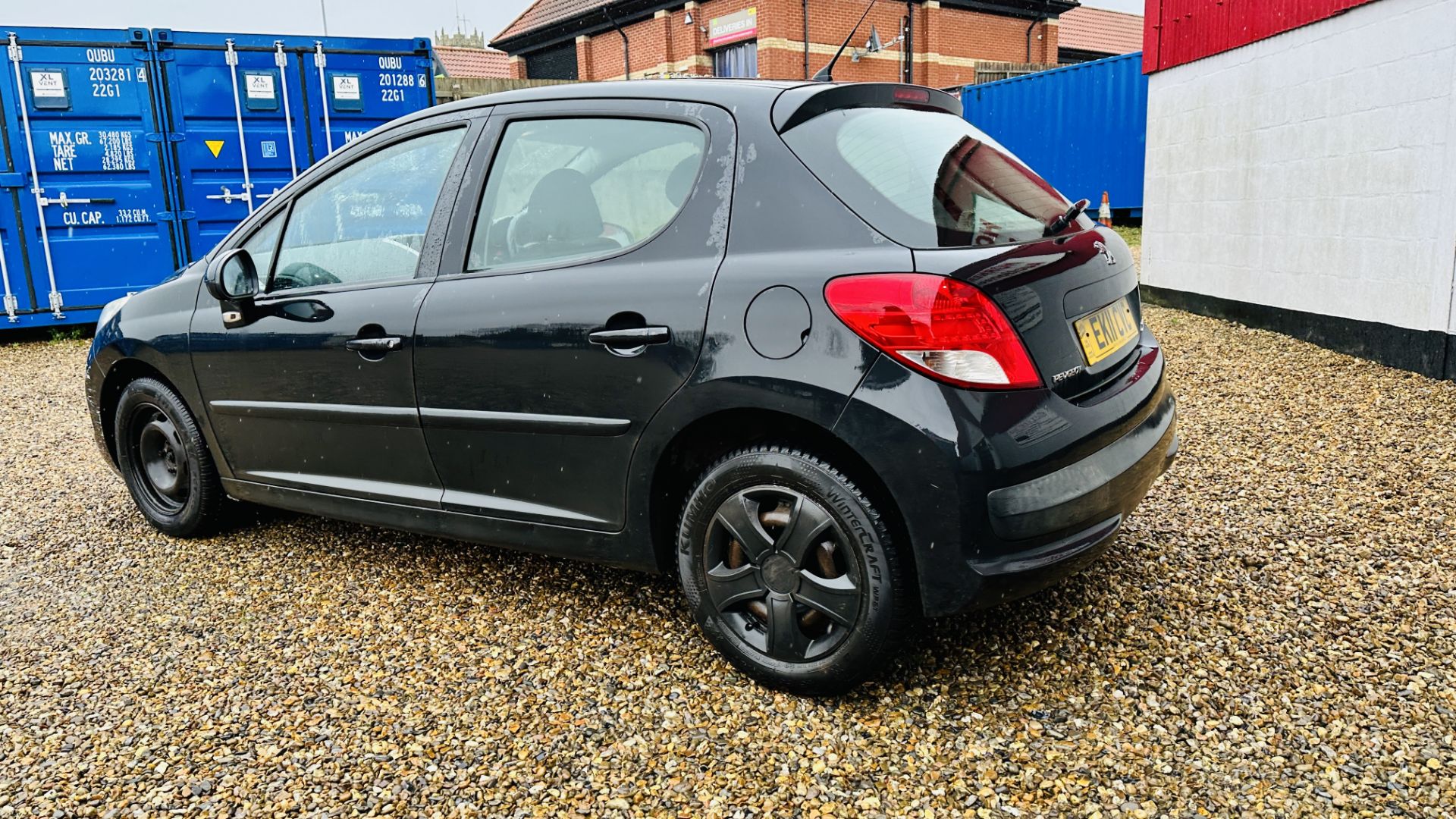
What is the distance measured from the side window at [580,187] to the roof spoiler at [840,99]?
9.7 inches

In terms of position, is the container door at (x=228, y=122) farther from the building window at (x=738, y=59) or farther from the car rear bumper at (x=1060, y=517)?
the building window at (x=738, y=59)

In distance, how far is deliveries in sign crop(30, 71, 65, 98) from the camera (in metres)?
9.26

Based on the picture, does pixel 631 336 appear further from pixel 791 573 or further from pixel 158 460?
pixel 158 460

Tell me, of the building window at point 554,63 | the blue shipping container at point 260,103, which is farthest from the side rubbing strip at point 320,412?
the building window at point 554,63

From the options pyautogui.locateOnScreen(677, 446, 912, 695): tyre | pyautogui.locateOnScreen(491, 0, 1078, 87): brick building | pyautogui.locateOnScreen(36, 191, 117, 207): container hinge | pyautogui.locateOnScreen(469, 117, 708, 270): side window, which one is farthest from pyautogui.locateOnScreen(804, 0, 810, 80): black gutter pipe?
pyautogui.locateOnScreen(677, 446, 912, 695): tyre

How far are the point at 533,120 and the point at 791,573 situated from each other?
165 cm

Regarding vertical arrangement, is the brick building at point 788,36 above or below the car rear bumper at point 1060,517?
above

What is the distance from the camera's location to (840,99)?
278cm

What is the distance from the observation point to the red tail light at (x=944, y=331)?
2.32 metres

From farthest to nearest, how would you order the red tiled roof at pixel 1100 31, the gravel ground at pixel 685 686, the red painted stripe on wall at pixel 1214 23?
the red tiled roof at pixel 1100 31
the red painted stripe on wall at pixel 1214 23
the gravel ground at pixel 685 686

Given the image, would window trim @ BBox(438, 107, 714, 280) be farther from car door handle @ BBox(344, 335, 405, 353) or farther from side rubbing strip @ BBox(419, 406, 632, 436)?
side rubbing strip @ BBox(419, 406, 632, 436)

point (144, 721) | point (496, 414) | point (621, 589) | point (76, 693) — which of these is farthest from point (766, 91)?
point (76, 693)

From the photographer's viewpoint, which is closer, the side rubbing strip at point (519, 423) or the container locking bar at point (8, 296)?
the side rubbing strip at point (519, 423)

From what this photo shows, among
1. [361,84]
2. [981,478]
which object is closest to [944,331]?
[981,478]
